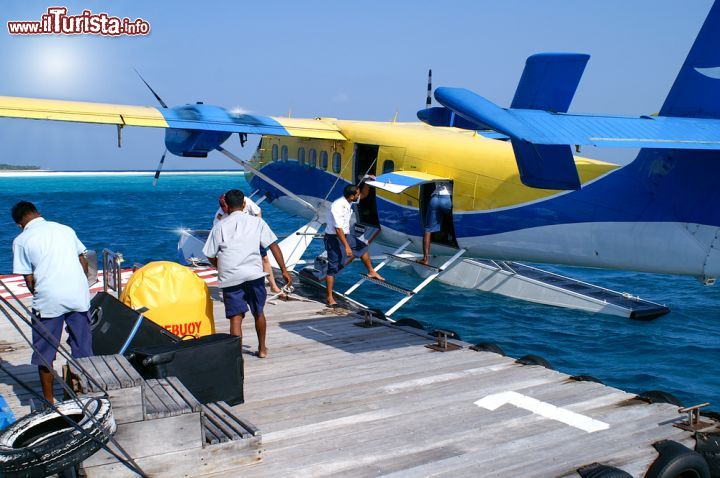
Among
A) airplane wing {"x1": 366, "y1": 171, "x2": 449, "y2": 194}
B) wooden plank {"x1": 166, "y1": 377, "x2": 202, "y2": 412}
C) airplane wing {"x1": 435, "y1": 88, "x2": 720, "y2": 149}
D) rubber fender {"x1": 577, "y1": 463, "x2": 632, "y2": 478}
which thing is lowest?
rubber fender {"x1": 577, "y1": 463, "x2": 632, "y2": 478}

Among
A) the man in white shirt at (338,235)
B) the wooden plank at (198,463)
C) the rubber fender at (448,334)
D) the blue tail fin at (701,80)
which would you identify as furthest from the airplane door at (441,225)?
the wooden plank at (198,463)

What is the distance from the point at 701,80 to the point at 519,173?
7.07 ft

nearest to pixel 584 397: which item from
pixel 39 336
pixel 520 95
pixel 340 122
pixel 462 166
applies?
pixel 520 95

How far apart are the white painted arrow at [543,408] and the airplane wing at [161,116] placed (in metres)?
7.93

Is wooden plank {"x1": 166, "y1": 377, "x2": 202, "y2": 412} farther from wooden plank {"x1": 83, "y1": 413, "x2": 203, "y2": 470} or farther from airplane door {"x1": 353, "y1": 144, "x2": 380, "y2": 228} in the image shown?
airplane door {"x1": 353, "y1": 144, "x2": 380, "y2": 228}

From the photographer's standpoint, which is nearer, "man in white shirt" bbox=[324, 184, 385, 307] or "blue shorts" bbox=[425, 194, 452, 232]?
"man in white shirt" bbox=[324, 184, 385, 307]

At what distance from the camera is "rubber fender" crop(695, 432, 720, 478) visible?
17.1 feet

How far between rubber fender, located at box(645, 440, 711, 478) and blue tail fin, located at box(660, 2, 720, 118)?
399 centimetres

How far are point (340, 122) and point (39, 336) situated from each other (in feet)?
30.4

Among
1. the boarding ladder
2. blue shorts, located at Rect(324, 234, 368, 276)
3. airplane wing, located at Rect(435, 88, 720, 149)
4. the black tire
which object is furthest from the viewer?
the boarding ladder

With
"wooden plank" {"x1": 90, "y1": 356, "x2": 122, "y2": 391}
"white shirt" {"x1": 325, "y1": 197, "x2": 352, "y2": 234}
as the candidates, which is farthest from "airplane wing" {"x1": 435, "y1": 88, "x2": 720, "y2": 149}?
"white shirt" {"x1": 325, "y1": 197, "x2": 352, "y2": 234}

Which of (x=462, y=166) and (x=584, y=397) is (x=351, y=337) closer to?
(x=584, y=397)

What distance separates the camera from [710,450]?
207 inches

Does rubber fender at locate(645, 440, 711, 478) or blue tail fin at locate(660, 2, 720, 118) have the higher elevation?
blue tail fin at locate(660, 2, 720, 118)
